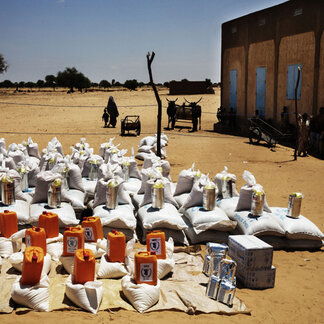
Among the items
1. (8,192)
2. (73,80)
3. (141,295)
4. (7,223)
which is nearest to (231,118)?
(8,192)

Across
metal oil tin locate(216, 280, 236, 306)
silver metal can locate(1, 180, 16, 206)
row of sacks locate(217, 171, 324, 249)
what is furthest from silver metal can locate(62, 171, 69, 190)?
metal oil tin locate(216, 280, 236, 306)

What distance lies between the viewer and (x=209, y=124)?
1986 centimetres

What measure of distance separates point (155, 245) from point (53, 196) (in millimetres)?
1551

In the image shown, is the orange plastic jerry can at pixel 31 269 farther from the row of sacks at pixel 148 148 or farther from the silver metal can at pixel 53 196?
the row of sacks at pixel 148 148

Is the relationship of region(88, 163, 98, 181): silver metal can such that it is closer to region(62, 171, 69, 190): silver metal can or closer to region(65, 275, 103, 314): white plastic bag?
region(62, 171, 69, 190): silver metal can

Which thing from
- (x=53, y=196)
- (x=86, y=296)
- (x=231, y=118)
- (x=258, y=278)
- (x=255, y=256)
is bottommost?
(x=258, y=278)

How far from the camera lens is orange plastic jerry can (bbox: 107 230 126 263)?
3822mm

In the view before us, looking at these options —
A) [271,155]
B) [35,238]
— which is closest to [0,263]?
[35,238]

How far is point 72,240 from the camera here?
3.79 meters

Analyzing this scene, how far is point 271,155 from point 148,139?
11.4 ft

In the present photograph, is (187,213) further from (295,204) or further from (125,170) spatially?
(125,170)

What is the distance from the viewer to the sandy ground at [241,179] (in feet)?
10.9

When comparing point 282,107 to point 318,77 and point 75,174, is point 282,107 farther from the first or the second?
point 75,174

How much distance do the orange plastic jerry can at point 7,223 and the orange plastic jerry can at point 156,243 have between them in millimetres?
1446
